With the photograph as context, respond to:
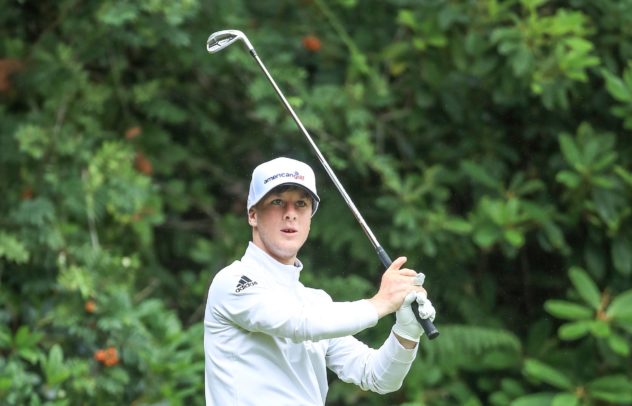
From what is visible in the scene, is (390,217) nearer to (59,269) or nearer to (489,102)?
(489,102)

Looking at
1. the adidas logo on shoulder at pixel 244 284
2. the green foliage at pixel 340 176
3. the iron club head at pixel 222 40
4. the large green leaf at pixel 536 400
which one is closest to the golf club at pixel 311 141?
the iron club head at pixel 222 40

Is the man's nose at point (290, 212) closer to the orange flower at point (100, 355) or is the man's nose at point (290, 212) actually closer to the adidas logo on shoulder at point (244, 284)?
the adidas logo on shoulder at point (244, 284)

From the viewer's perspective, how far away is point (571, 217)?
278 inches

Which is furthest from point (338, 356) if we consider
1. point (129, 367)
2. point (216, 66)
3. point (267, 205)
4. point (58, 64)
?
point (216, 66)

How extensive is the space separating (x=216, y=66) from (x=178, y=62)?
22 centimetres

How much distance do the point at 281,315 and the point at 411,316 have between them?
388 millimetres

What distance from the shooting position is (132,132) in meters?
6.74

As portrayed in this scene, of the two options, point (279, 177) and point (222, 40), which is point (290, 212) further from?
point (222, 40)

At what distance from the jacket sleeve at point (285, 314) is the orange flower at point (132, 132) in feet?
11.0

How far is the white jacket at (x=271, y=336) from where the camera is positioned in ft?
11.2

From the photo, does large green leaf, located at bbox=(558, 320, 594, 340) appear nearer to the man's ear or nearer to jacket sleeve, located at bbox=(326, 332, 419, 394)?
jacket sleeve, located at bbox=(326, 332, 419, 394)

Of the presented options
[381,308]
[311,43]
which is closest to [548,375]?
[311,43]

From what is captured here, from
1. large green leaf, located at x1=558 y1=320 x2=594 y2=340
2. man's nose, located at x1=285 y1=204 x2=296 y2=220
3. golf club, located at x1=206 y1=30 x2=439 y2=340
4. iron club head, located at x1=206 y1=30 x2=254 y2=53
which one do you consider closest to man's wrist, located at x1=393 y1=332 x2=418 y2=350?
golf club, located at x1=206 y1=30 x2=439 y2=340

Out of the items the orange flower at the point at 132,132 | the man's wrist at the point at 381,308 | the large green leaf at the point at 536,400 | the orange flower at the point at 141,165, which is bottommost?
the large green leaf at the point at 536,400
